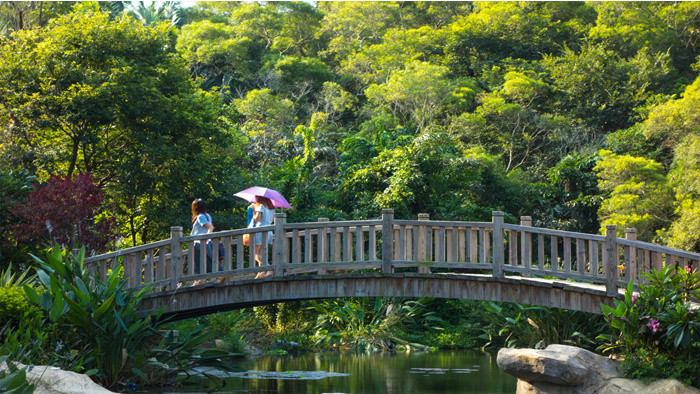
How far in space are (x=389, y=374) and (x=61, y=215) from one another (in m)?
5.47

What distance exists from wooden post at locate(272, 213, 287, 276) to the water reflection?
5.42 ft

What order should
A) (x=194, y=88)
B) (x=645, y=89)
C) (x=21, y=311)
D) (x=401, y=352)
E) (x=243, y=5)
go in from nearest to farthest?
1. (x=21, y=311)
2. (x=401, y=352)
3. (x=194, y=88)
4. (x=645, y=89)
5. (x=243, y=5)

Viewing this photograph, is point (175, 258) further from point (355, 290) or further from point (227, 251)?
point (355, 290)

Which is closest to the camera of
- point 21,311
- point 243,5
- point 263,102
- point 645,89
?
point 21,311

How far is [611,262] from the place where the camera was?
976 cm

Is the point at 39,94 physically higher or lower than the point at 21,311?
higher

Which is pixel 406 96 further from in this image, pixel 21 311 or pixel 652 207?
pixel 21 311

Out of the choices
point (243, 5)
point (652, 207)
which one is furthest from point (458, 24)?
point (652, 207)

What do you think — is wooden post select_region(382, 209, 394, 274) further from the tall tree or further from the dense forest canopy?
the tall tree

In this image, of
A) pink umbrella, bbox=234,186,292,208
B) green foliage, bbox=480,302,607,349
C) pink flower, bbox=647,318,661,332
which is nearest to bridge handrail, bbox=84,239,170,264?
pink umbrella, bbox=234,186,292,208

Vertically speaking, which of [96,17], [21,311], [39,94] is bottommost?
[21,311]

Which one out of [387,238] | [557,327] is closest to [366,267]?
[387,238]

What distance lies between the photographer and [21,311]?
9.20 m

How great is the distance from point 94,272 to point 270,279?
235cm
